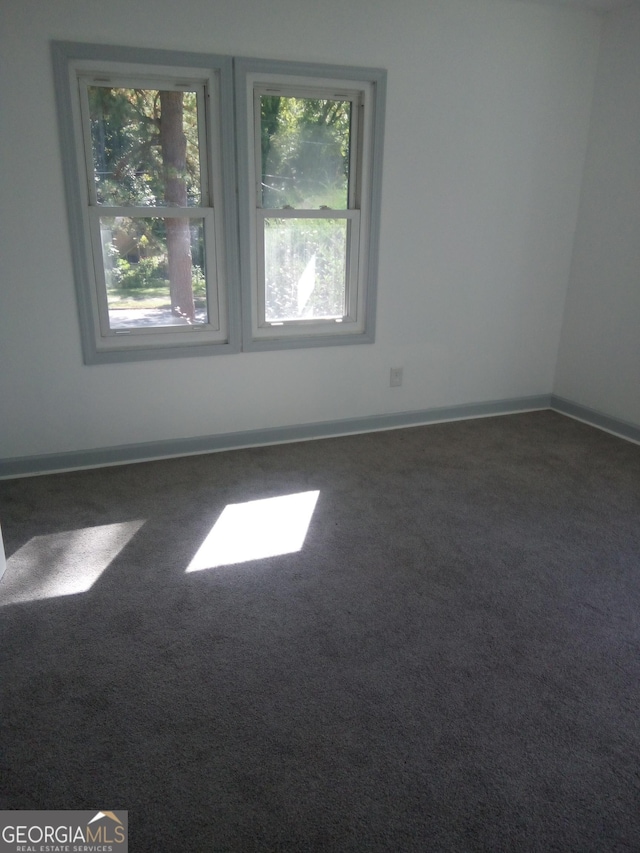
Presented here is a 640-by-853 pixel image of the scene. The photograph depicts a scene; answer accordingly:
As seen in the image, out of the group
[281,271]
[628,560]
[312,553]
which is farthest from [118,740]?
[281,271]

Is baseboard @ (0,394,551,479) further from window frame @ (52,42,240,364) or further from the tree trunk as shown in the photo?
the tree trunk

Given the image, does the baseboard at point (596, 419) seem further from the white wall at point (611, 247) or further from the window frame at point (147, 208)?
the window frame at point (147, 208)

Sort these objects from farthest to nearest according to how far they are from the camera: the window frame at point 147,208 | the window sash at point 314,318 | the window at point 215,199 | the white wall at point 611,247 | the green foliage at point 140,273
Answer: the white wall at point 611,247 → the window sash at point 314,318 → the green foliage at point 140,273 → the window at point 215,199 → the window frame at point 147,208

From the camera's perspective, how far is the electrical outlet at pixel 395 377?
13.5 ft

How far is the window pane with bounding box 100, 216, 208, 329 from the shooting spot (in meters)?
3.33

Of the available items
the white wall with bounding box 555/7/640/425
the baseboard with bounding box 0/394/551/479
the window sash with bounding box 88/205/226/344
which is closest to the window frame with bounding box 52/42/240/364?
the window sash with bounding box 88/205/226/344

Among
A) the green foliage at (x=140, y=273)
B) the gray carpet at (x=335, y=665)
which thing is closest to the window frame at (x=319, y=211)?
the green foliage at (x=140, y=273)

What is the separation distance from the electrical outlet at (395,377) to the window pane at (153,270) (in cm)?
130

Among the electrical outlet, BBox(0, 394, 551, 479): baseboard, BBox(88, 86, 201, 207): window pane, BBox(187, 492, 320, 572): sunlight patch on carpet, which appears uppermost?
BBox(88, 86, 201, 207): window pane

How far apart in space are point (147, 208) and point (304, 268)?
0.97 metres

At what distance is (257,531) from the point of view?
2855mm

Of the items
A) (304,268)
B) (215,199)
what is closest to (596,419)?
(304,268)

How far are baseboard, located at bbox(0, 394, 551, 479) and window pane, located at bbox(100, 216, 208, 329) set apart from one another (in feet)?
2.36

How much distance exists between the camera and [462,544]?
110 inches
